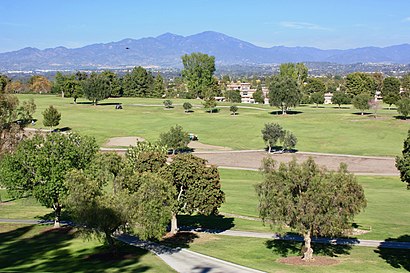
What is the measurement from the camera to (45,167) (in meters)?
46.2

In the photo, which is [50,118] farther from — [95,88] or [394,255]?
[394,255]

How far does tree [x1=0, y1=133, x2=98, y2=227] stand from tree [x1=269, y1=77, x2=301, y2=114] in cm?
8739

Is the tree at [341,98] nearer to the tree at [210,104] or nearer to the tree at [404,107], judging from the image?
the tree at [210,104]

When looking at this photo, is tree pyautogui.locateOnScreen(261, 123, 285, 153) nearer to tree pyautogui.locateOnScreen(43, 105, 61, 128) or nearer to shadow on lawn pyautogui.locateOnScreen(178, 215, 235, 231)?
shadow on lawn pyautogui.locateOnScreen(178, 215, 235, 231)

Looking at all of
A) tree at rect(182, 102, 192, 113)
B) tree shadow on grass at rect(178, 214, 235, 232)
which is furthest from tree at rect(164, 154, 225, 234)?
tree at rect(182, 102, 192, 113)

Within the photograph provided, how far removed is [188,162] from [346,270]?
16.1 m

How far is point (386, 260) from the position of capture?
35875mm

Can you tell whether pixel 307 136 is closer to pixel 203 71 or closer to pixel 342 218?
pixel 342 218

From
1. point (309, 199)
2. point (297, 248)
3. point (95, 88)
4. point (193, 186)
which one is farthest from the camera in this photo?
point (95, 88)

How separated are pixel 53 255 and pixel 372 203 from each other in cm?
3566

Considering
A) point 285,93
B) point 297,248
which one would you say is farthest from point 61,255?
point 285,93

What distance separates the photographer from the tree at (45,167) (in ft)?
149

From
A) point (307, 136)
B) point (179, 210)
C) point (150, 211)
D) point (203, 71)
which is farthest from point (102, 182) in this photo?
point (203, 71)

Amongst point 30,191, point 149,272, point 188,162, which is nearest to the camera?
point 149,272
